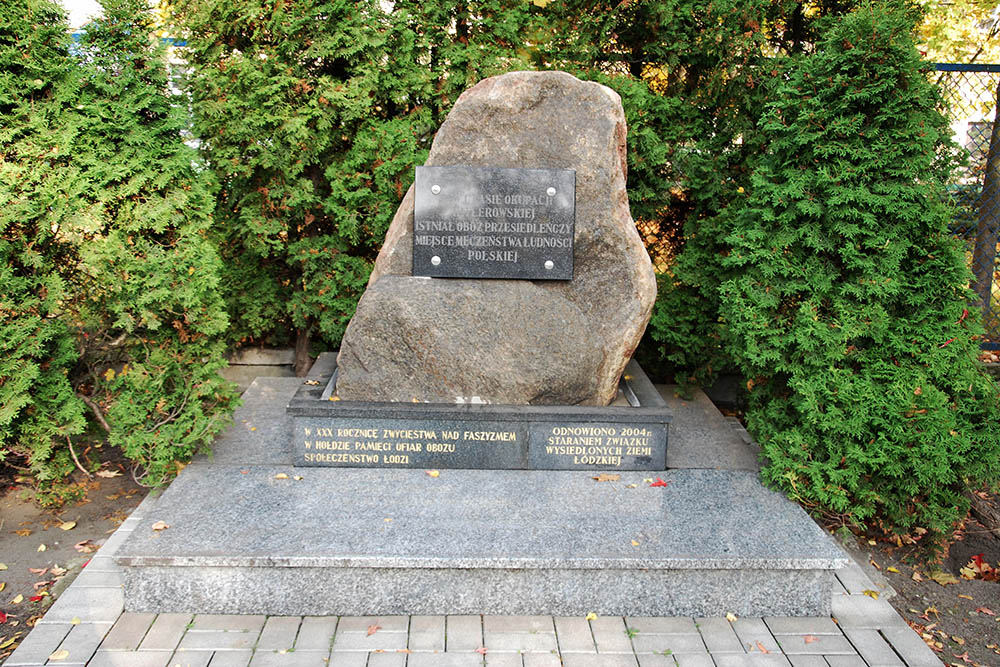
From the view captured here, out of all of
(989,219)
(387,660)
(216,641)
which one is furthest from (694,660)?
(989,219)

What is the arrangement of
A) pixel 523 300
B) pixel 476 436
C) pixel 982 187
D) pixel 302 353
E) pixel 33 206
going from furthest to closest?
pixel 302 353 → pixel 982 187 → pixel 523 300 → pixel 476 436 → pixel 33 206

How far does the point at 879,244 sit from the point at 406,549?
120 inches

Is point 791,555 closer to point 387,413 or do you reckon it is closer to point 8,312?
point 387,413

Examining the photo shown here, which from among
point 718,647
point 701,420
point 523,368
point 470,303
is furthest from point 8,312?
point 701,420

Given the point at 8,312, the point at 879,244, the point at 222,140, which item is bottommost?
the point at 8,312

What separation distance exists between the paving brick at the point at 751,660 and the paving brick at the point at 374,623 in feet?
4.67

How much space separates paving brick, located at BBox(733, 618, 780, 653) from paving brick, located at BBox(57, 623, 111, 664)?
289 cm

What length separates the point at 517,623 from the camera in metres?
3.69

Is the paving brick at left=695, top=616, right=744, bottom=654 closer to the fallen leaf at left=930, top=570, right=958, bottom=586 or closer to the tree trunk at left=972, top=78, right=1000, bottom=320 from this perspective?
the fallen leaf at left=930, top=570, right=958, bottom=586

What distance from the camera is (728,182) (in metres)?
6.10

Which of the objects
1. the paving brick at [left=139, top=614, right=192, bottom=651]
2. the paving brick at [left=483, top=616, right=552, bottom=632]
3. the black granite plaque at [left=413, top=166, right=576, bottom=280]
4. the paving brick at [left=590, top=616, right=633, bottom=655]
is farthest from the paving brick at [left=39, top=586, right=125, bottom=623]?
the black granite plaque at [left=413, top=166, right=576, bottom=280]

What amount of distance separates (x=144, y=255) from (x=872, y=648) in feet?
13.9

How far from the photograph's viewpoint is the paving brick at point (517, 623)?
364 cm

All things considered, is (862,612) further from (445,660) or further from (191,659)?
(191,659)
